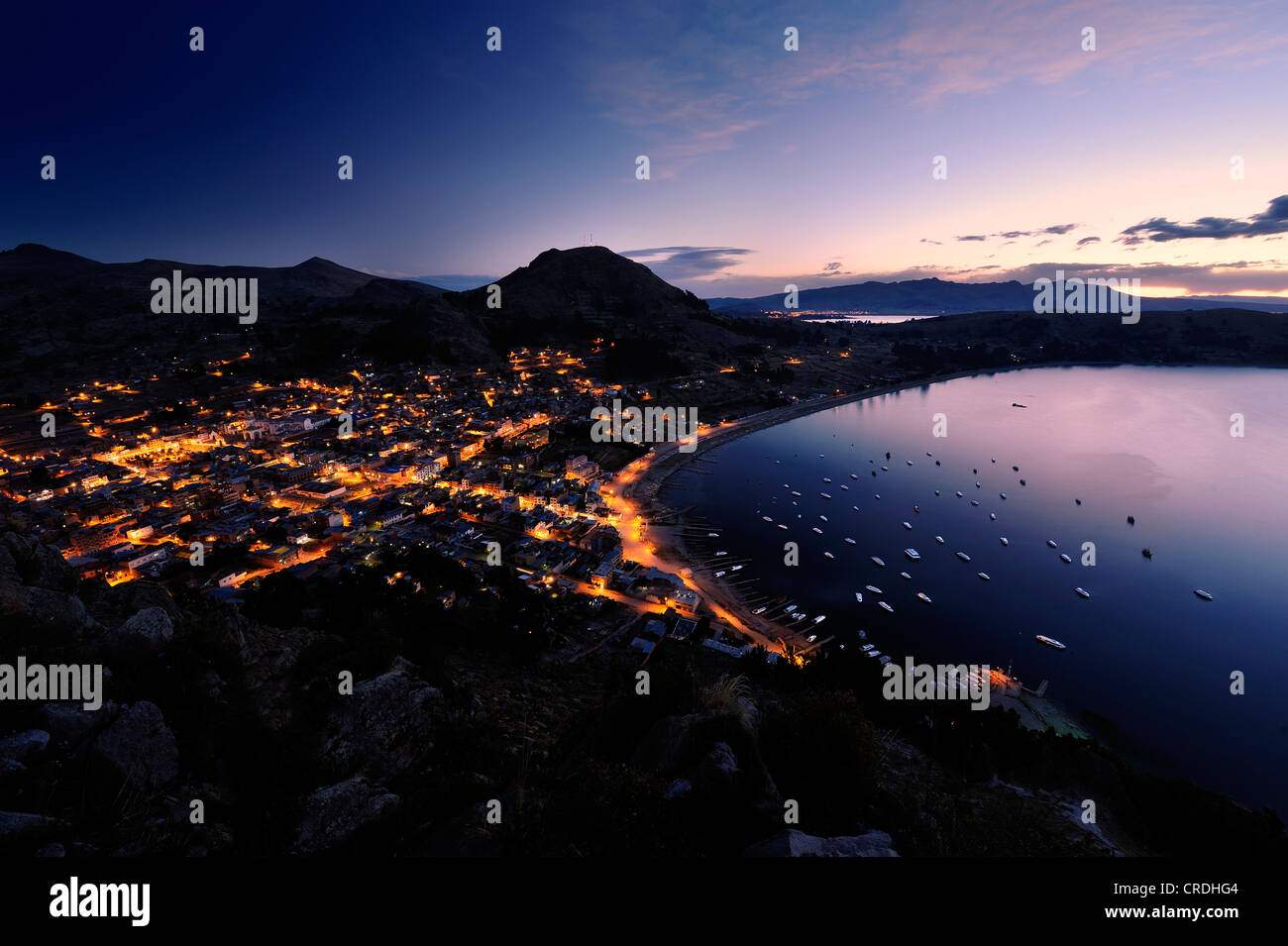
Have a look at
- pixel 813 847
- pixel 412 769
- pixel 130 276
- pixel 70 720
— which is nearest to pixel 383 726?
pixel 412 769

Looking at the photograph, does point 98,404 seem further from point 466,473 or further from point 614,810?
point 614,810

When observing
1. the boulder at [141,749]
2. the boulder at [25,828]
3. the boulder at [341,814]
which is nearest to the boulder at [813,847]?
the boulder at [341,814]

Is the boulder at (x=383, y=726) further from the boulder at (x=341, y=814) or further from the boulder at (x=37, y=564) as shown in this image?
the boulder at (x=37, y=564)

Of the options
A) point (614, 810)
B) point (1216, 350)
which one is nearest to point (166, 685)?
point (614, 810)

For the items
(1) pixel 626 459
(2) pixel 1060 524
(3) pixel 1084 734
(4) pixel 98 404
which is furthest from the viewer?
(4) pixel 98 404

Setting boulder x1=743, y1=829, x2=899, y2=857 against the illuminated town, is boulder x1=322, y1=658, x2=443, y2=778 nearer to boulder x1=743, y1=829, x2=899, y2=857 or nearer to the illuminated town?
boulder x1=743, y1=829, x2=899, y2=857

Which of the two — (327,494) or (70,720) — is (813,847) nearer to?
(70,720)

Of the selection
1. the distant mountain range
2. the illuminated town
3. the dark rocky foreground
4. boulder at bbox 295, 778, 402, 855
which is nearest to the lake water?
the illuminated town
